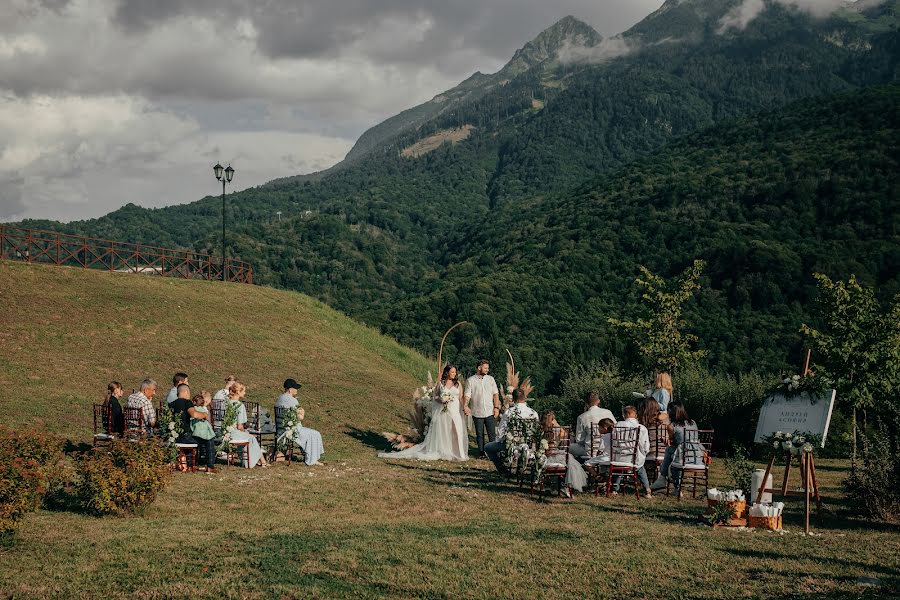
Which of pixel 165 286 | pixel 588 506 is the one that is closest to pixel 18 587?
pixel 588 506

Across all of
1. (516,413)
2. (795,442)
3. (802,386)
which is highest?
(802,386)

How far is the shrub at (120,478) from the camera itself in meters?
9.19

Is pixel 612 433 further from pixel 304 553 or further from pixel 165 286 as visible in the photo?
pixel 165 286

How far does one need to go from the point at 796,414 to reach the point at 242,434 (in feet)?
27.8

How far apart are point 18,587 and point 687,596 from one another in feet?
17.4

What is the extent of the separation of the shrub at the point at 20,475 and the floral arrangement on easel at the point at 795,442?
8.20m

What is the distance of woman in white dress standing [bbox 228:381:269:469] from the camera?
A: 13477 mm

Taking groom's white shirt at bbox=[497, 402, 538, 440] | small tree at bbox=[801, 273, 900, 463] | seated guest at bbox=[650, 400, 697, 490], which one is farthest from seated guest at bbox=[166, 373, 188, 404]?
small tree at bbox=[801, 273, 900, 463]

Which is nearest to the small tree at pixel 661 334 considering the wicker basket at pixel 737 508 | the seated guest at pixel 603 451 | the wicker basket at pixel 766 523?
the seated guest at pixel 603 451

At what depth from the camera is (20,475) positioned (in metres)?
7.98

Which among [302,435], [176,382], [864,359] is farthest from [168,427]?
[864,359]

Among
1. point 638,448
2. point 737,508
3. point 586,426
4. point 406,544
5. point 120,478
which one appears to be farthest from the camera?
point 586,426

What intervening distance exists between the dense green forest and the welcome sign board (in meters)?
12.7

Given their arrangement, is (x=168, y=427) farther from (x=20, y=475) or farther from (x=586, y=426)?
(x=586, y=426)
